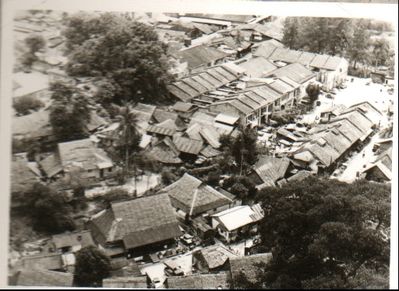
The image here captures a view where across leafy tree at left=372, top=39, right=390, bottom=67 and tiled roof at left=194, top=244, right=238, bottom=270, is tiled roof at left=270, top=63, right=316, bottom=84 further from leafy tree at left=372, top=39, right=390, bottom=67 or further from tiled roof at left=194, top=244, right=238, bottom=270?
tiled roof at left=194, top=244, right=238, bottom=270

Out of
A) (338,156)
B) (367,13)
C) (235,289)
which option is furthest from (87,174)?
(367,13)

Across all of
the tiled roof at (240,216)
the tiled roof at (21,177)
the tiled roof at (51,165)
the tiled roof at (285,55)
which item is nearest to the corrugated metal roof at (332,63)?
the tiled roof at (285,55)

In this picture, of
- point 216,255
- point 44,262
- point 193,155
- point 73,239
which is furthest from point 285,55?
point 44,262

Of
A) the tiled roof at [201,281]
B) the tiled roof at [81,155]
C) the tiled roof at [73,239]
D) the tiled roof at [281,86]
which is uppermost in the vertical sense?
the tiled roof at [281,86]

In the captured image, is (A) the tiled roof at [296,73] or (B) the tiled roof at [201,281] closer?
(B) the tiled roof at [201,281]

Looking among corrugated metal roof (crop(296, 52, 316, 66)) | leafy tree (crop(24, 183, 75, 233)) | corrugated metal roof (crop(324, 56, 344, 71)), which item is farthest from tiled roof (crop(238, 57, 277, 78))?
leafy tree (crop(24, 183, 75, 233))

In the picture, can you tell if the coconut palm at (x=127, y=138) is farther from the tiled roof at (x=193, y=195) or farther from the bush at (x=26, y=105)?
the bush at (x=26, y=105)
